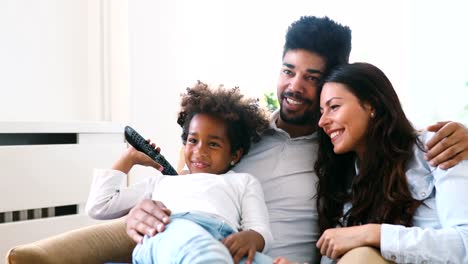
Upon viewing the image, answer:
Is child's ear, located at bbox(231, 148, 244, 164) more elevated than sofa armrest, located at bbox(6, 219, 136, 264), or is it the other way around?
child's ear, located at bbox(231, 148, 244, 164)

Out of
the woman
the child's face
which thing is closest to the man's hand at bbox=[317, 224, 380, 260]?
the woman

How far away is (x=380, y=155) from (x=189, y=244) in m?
0.60

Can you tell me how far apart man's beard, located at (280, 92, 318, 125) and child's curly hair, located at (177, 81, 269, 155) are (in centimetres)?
7

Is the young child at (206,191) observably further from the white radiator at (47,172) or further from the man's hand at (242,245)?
the white radiator at (47,172)

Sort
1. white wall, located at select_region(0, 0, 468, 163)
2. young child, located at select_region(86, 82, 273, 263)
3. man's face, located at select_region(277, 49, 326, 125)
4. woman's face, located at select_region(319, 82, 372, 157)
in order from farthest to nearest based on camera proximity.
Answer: white wall, located at select_region(0, 0, 468, 163), man's face, located at select_region(277, 49, 326, 125), woman's face, located at select_region(319, 82, 372, 157), young child, located at select_region(86, 82, 273, 263)

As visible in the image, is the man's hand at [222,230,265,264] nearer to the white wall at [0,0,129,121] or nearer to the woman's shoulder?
the woman's shoulder

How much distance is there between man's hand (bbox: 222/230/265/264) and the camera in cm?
125

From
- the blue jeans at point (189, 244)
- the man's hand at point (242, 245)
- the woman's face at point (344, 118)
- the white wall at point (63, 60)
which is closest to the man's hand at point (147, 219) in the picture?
the blue jeans at point (189, 244)

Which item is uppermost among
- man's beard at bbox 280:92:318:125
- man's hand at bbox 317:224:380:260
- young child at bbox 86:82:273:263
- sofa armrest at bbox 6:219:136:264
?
man's beard at bbox 280:92:318:125

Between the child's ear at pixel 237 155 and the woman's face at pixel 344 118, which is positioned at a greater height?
the woman's face at pixel 344 118

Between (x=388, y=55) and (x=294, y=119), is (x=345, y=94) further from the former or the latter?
(x=388, y=55)

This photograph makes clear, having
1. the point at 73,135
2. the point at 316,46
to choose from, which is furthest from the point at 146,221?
the point at 73,135

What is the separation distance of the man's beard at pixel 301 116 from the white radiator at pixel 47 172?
77cm

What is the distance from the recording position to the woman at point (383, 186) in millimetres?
1281
